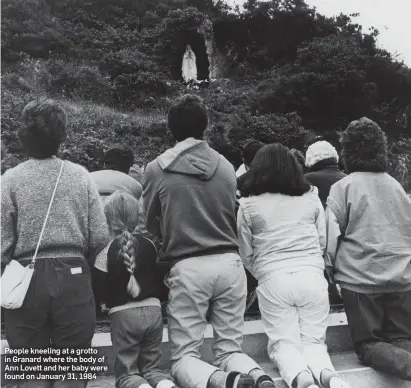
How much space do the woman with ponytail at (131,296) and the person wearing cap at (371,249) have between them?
108cm

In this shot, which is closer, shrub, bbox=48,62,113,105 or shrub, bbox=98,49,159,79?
shrub, bbox=48,62,113,105

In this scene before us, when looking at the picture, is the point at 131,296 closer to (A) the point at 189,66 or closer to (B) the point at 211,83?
(B) the point at 211,83

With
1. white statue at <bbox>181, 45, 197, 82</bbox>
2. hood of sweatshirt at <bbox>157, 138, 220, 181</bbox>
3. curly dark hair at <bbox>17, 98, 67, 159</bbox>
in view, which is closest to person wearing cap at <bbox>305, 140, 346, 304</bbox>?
hood of sweatshirt at <bbox>157, 138, 220, 181</bbox>

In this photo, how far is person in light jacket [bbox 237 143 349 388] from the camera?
2543 millimetres

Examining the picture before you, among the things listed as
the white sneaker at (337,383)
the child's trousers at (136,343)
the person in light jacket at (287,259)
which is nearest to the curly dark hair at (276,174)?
the person in light jacket at (287,259)

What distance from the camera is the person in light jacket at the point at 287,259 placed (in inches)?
100

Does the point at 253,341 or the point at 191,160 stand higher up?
the point at 191,160

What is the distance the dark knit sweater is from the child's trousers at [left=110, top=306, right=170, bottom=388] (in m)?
0.41

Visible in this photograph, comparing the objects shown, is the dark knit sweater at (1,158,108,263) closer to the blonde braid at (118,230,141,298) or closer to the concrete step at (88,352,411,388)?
the blonde braid at (118,230,141,298)

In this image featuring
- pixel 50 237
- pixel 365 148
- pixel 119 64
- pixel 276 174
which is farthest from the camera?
pixel 119 64

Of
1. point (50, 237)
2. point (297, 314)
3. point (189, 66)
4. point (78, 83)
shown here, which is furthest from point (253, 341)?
point (189, 66)

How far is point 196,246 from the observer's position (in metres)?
2.53

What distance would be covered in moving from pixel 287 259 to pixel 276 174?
0.46 m

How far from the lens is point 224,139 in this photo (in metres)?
12.6
